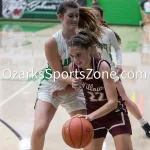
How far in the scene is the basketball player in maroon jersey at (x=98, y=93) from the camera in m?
3.50

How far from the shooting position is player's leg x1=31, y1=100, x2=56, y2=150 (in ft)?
13.5

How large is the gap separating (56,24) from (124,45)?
6.79 metres

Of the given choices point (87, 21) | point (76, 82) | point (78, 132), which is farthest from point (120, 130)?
point (87, 21)

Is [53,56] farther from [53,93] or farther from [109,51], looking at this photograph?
[109,51]

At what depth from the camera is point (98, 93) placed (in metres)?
3.68

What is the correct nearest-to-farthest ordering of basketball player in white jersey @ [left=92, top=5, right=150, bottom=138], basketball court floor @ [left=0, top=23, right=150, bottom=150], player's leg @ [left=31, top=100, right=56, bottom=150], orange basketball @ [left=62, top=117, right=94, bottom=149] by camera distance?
orange basketball @ [left=62, top=117, right=94, bottom=149] < player's leg @ [left=31, top=100, right=56, bottom=150] < basketball player in white jersey @ [left=92, top=5, right=150, bottom=138] < basketball court floor @ [left=0, top=23, right=150, bottom=150]

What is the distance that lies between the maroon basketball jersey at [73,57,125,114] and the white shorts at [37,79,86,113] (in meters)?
0.57

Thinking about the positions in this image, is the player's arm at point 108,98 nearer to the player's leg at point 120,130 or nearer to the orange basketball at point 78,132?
the orange basketball at point 78,132

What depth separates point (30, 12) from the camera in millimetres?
20453

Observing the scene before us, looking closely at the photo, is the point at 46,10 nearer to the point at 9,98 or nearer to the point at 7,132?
the point at 9,98

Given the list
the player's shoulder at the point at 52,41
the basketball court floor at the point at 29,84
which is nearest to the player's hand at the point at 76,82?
the player's shoulder at the point at 52,41

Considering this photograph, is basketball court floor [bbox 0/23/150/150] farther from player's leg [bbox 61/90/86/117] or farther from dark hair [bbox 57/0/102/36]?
dark hair [bbox 57/0/102/36]

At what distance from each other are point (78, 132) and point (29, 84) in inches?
197

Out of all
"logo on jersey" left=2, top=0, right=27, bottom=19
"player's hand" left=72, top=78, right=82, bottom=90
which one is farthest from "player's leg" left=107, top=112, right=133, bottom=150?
"logo on jersey" left=2, top=0, right=27, bottom=19
